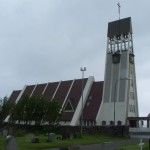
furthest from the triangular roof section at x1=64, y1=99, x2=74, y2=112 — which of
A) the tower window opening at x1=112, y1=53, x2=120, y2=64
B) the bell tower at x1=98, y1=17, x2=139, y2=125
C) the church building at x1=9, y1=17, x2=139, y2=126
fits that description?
the tower window opening at x1=112, y1=53, x2=120, y2=64

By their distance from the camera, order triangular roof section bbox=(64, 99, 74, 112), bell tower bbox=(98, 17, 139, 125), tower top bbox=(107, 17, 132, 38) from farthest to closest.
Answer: triangular roof section bbox=(64, 99, 74, 112)
tower top bbox=(107, 17, 132, 38)
bell tower bbox=(98, 17, 139, 125)

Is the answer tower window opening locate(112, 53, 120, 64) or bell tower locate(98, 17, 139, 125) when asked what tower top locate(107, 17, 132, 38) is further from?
tower window opening locate(112, 53, 120, 64)

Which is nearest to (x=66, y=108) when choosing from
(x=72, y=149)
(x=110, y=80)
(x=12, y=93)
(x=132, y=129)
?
(x=110, y=80)

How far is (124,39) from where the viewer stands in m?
70.7

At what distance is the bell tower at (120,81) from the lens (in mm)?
65562

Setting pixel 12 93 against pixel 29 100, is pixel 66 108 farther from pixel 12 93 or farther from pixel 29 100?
pixel 12 93

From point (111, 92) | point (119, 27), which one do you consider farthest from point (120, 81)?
point (119, 27)

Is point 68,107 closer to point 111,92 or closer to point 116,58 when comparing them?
point 111,92

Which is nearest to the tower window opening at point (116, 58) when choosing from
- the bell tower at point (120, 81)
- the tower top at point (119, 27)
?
the bell tower at point (120, 81)

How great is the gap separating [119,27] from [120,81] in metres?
12.1

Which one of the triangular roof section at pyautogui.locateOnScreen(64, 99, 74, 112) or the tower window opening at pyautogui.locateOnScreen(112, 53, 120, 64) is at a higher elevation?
the tower window opening at pyautogui.locateOnScreen(112, 53, 120, 64)

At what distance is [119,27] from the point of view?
235 feet

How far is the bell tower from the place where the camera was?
2581 inches

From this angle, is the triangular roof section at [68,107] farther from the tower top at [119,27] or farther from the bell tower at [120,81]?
the tower top at [119,27]
